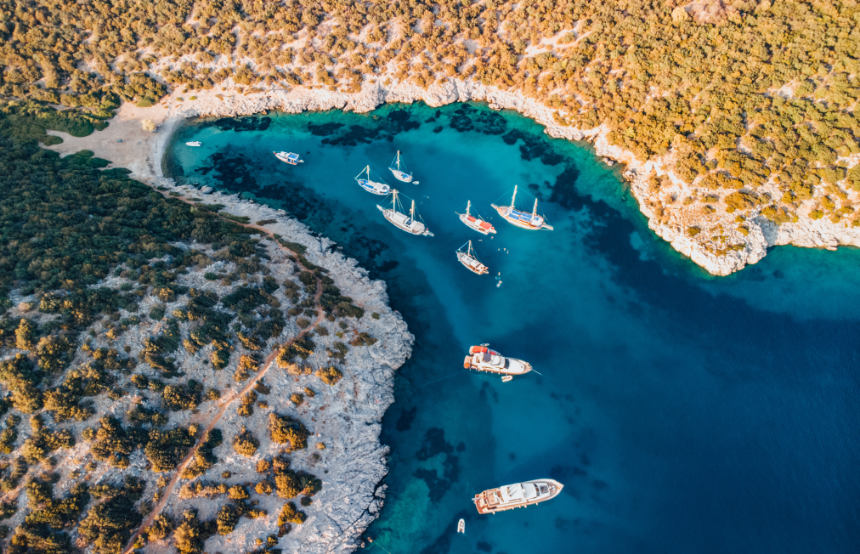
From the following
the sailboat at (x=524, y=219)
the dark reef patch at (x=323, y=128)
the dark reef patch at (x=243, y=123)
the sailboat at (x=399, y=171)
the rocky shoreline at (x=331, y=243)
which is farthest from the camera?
the dark reef patch at (x=243, y=123)

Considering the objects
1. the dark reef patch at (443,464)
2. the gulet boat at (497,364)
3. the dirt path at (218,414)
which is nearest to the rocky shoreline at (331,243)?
the dark reef patch at (443,464)

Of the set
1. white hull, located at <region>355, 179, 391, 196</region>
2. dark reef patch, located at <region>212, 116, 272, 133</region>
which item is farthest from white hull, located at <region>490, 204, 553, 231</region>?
dark reef patch, located at <region>212, 116, 272, 133</region>

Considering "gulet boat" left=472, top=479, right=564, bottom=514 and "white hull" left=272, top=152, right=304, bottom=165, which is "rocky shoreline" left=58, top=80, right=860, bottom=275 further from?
"gulet boat" left=472, top=479, right=564, bottom=514

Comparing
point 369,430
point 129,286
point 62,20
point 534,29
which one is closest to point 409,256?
point 369,430

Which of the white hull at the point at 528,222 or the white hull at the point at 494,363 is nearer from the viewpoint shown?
the white hull at the point at 494,363

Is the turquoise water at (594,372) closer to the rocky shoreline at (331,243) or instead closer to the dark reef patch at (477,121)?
the rocky shoreline at (331,243)

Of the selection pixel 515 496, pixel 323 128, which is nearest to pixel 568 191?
pixel 323 128

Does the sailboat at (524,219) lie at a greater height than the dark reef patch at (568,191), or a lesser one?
lesser

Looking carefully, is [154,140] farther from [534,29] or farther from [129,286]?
[534,29]
